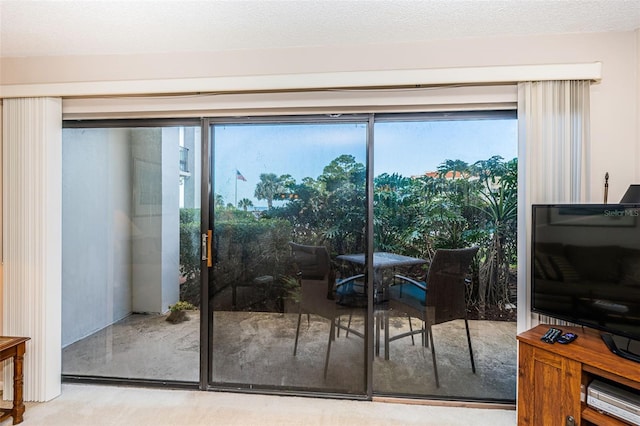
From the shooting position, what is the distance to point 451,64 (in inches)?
77.4

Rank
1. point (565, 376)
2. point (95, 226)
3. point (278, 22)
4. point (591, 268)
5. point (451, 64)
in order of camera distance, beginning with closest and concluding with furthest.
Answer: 1. point (565, 376)
2. point (591, 268)
3. point (278, 22)
4. point (451, 64)
5. point (95, 226)

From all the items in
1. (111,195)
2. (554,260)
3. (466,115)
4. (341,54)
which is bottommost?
(554,260)

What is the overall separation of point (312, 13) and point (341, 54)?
15.0 inches

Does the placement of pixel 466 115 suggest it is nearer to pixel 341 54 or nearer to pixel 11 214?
pixel 341 54

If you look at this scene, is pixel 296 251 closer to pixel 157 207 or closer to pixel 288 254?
pixel 288 254

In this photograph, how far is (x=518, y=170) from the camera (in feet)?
6.39

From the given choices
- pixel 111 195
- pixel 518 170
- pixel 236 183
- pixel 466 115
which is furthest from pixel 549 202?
pixel 111 195

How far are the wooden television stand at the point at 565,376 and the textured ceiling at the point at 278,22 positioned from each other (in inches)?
69.5

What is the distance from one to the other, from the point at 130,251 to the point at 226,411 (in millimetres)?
1347

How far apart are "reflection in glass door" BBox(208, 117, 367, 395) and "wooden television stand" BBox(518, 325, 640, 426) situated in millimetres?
957

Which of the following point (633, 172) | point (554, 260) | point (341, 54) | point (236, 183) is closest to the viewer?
point (554, 260)

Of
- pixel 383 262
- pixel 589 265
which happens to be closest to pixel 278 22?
pixel 383 262

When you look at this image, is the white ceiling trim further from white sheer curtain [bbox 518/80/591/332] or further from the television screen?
the television screen

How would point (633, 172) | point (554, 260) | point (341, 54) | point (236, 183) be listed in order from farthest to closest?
1. point (236, 183)
2. point (341, 54)
3. point (633, 172)
4. point (554, 260)
